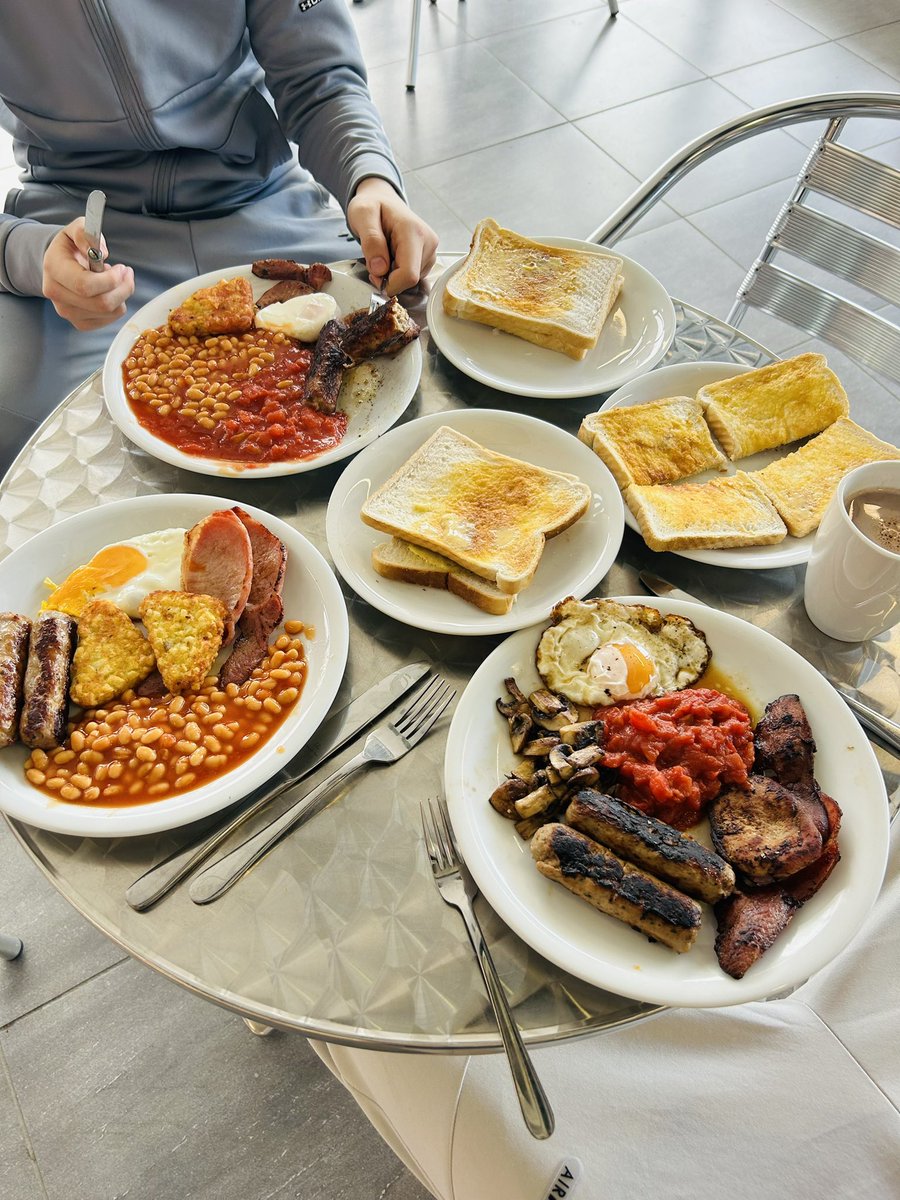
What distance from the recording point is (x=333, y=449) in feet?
6.38

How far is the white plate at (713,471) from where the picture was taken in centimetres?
176

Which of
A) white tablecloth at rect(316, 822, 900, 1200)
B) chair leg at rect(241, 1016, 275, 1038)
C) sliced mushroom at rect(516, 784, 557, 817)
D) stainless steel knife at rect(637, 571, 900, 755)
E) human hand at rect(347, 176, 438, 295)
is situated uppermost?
human hand at rect(347, 176, 438, 295)

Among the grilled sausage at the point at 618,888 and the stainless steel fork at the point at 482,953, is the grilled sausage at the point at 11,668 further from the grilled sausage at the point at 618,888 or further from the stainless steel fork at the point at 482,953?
the grilled sausage at the point at 618,888

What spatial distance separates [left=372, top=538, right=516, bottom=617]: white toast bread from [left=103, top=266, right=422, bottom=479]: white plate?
33 centimetres

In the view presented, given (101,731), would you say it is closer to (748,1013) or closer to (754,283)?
(748,1013)

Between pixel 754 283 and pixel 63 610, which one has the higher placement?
pixel 754 283

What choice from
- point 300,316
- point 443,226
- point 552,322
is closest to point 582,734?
point 552,322

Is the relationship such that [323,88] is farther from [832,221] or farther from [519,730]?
[519,730]

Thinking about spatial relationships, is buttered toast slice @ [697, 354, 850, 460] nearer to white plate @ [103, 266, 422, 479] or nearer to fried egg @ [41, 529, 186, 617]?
white plate @ [103, 266, 422, 479]

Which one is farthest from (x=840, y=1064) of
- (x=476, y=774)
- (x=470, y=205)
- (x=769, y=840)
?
(x=470, y=205)

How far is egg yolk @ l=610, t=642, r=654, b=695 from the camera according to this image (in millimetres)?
1508

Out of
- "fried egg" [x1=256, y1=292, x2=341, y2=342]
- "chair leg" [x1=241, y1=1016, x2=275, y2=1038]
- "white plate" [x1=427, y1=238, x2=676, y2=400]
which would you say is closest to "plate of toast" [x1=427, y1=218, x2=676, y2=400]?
"white plate" [x1=427, y1=238, x2=676, y2=400]

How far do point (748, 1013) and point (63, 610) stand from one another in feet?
4.75

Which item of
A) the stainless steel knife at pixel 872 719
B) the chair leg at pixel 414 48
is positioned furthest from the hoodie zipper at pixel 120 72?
the chair leg at pixel 414 48
